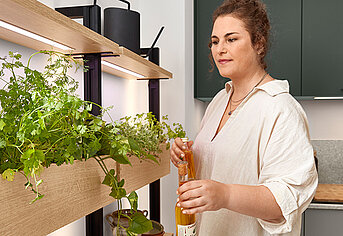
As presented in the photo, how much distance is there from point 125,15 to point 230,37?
0.44 metres

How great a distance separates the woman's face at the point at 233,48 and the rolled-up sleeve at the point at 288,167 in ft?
0.66

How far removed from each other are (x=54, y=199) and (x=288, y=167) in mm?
615

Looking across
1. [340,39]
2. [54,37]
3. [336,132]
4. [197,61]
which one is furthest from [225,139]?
[336,132]

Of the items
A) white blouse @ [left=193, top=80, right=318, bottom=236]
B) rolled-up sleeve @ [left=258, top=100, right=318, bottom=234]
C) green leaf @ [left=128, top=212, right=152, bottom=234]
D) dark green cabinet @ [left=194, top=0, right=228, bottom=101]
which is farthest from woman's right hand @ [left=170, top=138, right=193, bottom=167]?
dark green cabinet @ [left=194, top=0, right=228, bottom=101]

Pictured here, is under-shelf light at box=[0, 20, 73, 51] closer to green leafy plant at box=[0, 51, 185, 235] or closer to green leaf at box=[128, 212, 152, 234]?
green leafy plant at box=[0, 51, 185, 235]

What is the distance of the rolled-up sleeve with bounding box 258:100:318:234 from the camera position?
3.09 feet

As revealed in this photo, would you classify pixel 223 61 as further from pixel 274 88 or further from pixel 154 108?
pixel 154 108

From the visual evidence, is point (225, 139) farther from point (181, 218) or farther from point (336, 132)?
point (336, 132)

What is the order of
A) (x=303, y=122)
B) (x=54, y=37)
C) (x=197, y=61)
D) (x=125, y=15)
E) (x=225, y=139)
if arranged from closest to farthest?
(x=54, y=37) → (x=303, y=122) → (x=225, y=139) → (x=125, y=15) → (x=197, y=61)

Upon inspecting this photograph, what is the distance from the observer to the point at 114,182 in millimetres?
809

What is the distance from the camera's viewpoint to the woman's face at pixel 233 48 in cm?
112

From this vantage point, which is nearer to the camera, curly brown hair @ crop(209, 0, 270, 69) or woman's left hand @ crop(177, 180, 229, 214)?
woman's left hand @ crop(177, 180, 229, 214)

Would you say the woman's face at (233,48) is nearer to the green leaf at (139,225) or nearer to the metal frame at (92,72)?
the metal frame at (92,72)

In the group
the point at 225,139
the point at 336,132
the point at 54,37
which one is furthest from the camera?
the point at 336,132
